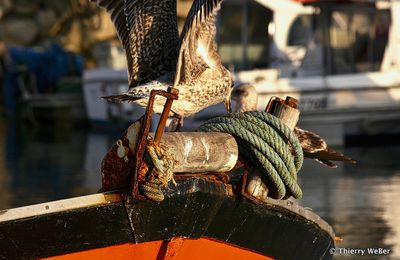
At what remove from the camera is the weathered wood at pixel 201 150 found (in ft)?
17.4

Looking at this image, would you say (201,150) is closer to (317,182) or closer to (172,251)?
(172,251)

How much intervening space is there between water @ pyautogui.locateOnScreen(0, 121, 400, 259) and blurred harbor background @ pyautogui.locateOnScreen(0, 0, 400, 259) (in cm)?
2

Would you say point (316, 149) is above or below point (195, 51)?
below

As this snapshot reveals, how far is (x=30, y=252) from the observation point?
16.9 ft

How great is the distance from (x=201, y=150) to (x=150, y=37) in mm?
2507

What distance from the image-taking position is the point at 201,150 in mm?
5414

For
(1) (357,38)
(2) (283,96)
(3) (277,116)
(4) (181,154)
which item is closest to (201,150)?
(4) (181,154)

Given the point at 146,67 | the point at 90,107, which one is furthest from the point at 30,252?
the point at 90,107

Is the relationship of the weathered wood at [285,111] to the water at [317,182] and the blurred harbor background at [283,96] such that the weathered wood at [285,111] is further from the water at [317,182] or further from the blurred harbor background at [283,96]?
the blurred harbor background at [283,96]

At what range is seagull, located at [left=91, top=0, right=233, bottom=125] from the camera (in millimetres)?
7297

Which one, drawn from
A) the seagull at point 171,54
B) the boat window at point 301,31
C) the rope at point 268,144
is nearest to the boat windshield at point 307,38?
the boat window at point 301,31

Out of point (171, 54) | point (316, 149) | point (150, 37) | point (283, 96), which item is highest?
point (150, 37)

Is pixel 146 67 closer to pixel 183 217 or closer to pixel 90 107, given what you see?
pixel 183 217

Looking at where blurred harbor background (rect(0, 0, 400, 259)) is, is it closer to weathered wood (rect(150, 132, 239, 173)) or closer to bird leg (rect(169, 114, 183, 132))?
bird leg (rect(169, 114, 183, 132))
